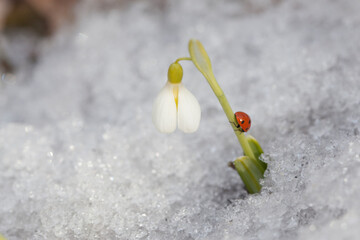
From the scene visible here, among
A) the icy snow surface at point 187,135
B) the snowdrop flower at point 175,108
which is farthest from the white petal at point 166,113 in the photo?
the icy snow surface at point 187,135

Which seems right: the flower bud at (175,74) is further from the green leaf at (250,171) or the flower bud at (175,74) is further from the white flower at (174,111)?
the green leaf at (250,171)

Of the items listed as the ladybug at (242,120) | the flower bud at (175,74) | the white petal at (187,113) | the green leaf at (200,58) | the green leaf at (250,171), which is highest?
the green leaf at (200,58)

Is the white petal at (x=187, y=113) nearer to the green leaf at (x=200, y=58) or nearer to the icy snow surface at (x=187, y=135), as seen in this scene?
the green leaf at (x=200, y=58)

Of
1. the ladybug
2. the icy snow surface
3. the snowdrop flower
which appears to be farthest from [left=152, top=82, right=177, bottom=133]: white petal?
the icy snow surface

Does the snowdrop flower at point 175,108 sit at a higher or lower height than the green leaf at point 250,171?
higher

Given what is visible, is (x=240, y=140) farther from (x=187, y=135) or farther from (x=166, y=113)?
(x=187, y=135)

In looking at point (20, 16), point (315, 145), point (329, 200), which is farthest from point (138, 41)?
point (329, 200)

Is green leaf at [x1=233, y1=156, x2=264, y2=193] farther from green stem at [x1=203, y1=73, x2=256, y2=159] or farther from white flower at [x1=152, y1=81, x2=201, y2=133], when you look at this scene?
white flower at [x1=152, y1=81, x2=201, y2=133]

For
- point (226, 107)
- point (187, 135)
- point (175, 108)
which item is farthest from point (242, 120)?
point (187, 135)
